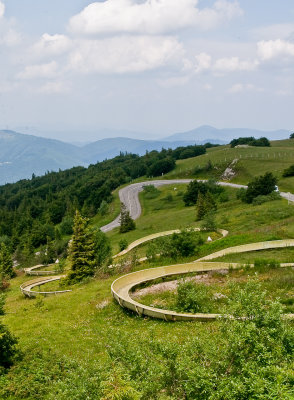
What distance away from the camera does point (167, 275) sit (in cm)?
3033

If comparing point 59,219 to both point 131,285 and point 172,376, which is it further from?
point 172,376

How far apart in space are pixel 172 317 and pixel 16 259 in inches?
3042

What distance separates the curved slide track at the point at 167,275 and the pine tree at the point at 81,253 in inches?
422

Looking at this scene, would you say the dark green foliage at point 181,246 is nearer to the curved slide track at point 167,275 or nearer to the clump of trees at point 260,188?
the curved slide track at point 167,275

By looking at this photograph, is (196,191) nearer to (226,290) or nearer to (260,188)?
(260,188)

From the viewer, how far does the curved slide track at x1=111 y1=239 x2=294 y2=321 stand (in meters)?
20.6

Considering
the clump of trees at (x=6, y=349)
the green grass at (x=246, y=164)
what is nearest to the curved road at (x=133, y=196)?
the green grass at (x=246, y=164)

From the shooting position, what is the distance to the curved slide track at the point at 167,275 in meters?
20.6

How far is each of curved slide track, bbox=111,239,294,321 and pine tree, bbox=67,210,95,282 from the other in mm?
10722

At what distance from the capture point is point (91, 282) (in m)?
35.7

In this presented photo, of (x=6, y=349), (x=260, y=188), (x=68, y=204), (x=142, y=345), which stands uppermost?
(x=142, y=345)

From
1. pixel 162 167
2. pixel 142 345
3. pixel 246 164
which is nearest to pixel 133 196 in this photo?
pixel 162 167

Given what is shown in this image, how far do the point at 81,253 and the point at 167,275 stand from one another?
1331 centimetres

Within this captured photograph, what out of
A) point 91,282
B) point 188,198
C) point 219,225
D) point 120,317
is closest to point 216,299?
point 120,317
